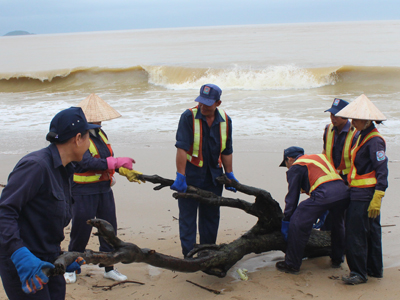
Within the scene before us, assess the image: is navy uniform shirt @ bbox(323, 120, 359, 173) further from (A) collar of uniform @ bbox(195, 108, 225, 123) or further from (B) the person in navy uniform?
(B) the person in navy uniform

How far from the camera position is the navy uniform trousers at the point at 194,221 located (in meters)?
4.11

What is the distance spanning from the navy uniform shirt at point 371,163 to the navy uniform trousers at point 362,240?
0.28 ft

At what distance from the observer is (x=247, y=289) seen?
3.61 metres

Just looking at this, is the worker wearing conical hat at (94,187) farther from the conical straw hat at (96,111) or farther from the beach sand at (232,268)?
the beach sand at (232,268)

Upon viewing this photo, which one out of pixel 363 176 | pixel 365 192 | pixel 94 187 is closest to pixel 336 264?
pixel 365 192

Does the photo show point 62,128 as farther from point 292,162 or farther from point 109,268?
point 292,162

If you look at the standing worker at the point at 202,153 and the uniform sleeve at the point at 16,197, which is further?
the standing worker at the point at 202,153

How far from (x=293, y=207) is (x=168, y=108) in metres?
11.2

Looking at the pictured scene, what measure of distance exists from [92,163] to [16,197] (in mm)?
1537

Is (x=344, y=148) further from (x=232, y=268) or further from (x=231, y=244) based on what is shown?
(x=232, y=268)

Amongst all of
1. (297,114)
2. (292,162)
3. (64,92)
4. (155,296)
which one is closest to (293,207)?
(292,162)

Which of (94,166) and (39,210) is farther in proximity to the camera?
(94,166)

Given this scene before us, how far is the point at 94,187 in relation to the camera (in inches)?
148

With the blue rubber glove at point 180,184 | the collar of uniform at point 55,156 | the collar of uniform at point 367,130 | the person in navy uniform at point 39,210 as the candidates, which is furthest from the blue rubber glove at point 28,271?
the collar of uniform at point 367,130
